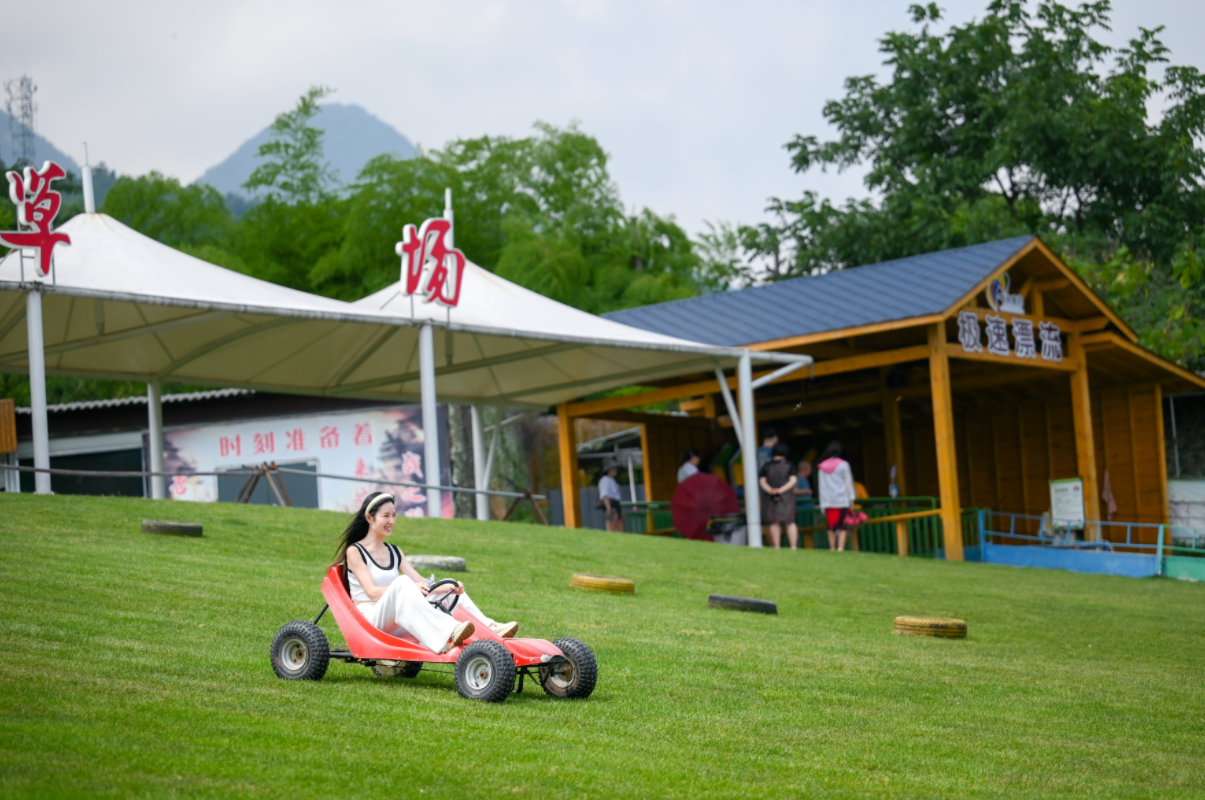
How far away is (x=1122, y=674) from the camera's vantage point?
8578 mm

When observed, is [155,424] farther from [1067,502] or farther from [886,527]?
[1067,502]

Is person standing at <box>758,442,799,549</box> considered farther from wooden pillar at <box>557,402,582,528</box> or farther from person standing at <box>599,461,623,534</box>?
person standing at <box>599,461,623,534</box>

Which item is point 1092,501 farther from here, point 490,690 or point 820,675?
point 490,690

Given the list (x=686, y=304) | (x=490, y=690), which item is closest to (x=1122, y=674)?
(x=490, y=690)

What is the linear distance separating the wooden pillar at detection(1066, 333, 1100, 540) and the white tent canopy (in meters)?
5.43

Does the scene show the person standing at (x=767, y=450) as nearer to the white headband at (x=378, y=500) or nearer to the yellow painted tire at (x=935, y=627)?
the yellow painted tire at (x=935, y=627)

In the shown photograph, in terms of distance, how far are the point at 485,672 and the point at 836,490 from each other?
44.5ft

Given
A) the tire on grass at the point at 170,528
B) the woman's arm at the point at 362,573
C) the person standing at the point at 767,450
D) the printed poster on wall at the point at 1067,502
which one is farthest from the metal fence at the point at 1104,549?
the woman's arm at the point at 362,573

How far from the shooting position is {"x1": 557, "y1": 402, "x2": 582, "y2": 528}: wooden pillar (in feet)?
79.6

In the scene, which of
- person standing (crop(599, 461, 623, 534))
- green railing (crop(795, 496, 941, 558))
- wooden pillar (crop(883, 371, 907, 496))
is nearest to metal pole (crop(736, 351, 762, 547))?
green railing (crop(795, 496, 941, 558))

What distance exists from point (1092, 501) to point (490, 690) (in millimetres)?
17785

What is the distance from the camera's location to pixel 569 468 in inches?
968

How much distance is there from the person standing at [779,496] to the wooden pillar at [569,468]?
5638mm

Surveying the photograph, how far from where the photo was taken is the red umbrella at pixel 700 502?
65.9ft
